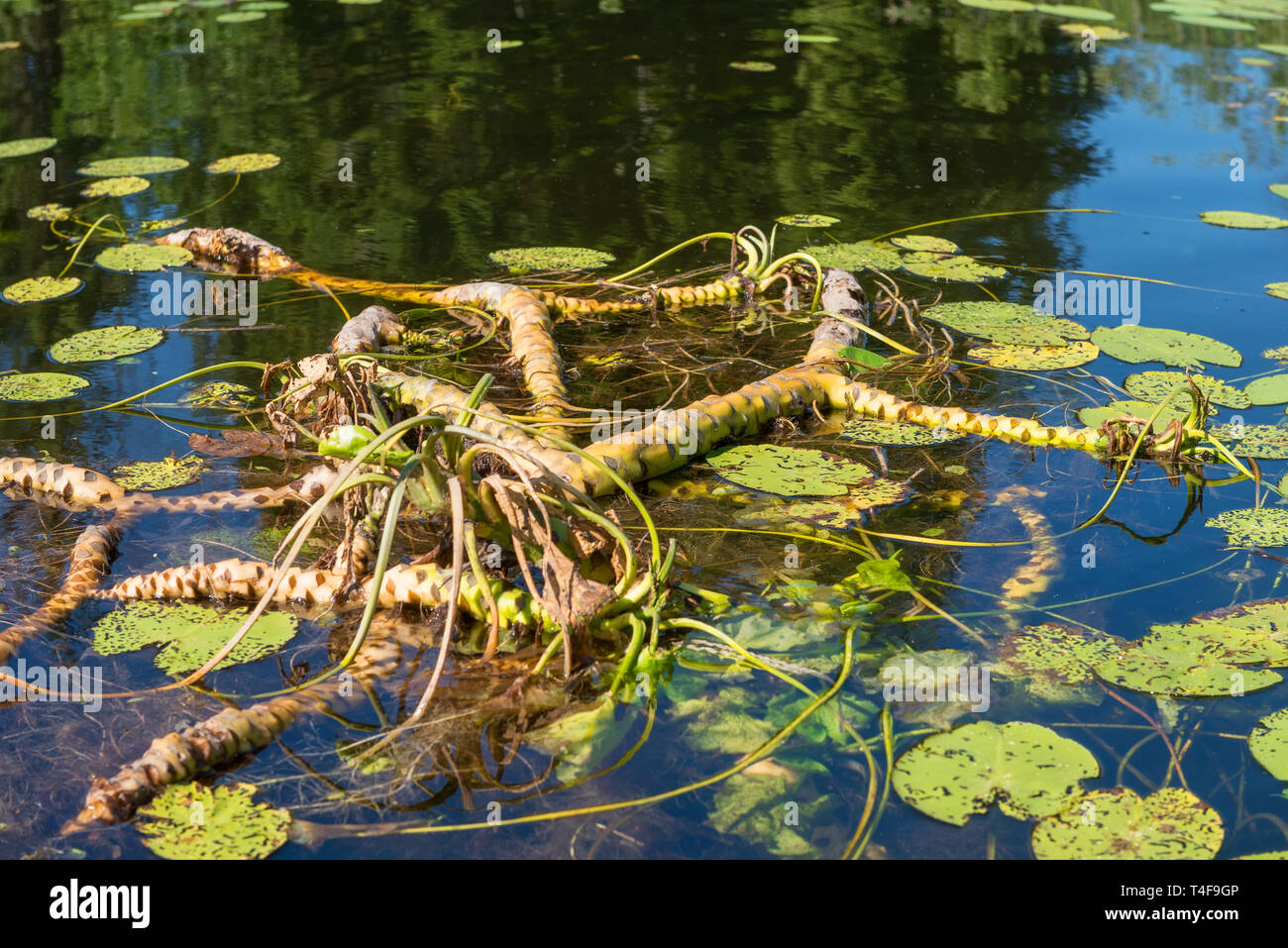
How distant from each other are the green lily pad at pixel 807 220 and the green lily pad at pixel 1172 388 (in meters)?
1.60

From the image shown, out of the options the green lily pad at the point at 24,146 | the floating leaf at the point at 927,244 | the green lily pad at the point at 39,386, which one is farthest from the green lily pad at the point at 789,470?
the green lily pad at the point at 24,146

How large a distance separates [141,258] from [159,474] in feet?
5.73

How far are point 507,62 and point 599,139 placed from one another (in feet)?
5.42

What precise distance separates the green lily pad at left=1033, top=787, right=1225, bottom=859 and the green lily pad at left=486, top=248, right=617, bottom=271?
2794mm

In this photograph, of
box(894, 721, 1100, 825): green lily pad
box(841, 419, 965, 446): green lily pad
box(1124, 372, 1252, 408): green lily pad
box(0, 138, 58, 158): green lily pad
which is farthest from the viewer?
box(0, 138, 58, 158): green lily pad

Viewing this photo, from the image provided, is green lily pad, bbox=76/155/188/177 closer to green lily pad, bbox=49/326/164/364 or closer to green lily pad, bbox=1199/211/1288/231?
green lily pad, bbox=49/326/164/364

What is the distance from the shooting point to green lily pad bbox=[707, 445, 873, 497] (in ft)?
9.07

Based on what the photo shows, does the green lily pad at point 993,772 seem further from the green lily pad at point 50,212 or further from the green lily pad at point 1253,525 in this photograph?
the green lily pad at point 50,212

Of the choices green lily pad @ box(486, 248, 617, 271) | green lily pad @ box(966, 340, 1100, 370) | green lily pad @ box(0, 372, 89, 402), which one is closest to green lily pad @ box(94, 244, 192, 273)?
green lily pad @ box(0, 372, 89, 402)

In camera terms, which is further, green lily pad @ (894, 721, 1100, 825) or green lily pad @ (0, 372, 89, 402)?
green lily pad @ (0, 372, 89, 402)

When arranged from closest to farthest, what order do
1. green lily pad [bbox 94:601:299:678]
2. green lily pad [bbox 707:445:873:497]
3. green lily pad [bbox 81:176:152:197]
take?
green lily pad [bbox 94:601:299:678] → green lily pad [bbox 707:445:873:497] → green lily pad [bbox 81:176:152:197]

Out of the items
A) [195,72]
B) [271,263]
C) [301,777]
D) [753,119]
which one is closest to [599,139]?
[753,119]

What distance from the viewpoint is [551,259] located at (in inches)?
166
